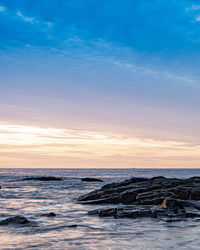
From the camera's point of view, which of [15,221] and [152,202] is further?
[152,202]

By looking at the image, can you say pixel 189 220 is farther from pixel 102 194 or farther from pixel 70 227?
pixel 102 194

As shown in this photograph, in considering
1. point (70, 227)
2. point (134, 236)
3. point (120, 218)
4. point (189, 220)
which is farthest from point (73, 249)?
point (189, 220)

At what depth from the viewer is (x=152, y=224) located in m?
17.2

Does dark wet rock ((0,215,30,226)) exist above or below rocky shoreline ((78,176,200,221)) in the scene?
below

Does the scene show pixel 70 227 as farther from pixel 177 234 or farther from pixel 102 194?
pixel 102 194

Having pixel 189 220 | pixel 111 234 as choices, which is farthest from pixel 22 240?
pixel 189 220

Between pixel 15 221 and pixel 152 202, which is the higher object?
pixel 152 202

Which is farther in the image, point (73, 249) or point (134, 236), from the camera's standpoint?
point (134, 236)

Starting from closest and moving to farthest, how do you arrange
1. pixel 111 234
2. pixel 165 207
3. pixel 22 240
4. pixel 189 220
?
pixel 22 240 → pixel 111 234 → pixel 189 220 → pixel 165 207

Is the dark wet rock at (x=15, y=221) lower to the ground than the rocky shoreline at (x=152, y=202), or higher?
lower

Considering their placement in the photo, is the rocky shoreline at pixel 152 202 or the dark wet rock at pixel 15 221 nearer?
the dark wet rock at pixel 15 221

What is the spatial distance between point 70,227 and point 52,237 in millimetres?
2802

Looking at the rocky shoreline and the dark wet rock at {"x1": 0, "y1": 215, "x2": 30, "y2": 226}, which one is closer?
the dark wet rock at {"x1": 0, "y1": 215, "x2": 30, "y2": 226}

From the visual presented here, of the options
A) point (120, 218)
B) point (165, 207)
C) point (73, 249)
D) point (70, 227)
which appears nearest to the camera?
point (73, 249)
